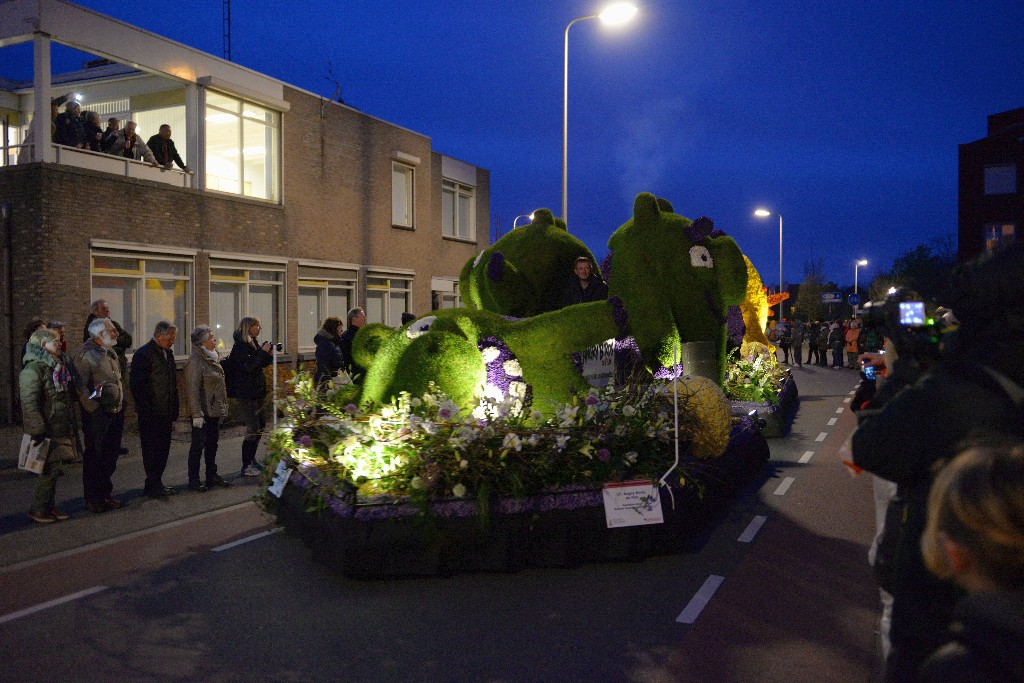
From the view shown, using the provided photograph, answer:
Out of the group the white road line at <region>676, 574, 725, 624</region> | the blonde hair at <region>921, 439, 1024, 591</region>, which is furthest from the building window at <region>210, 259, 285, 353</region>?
the blonde hair at <region>921, 439, 1024, 591</region>

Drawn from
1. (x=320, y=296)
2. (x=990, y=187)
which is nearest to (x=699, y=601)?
(x=320, y=296)

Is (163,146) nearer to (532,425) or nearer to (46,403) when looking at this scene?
(46,403)

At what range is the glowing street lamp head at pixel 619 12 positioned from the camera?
13.7 metres

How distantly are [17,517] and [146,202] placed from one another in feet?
26.9

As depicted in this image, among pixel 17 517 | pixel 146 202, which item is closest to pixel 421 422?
pixel 17 517

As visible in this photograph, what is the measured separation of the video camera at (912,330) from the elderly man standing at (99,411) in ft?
23.9

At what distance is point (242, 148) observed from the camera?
57.4ft

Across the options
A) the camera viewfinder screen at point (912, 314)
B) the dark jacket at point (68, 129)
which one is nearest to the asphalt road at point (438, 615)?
the camera viewfinder screen at point (912, 314)

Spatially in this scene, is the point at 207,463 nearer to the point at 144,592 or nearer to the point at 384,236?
the point at 144,592

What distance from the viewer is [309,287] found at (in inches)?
766

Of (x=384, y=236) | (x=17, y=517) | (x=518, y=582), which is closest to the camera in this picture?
(x=518, y=582)

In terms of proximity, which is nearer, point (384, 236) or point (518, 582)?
point (518, 582)

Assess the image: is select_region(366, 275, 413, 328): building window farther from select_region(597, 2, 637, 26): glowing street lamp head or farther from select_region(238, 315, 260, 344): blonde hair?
select_region(238, 315, 260, 344): blonde hair

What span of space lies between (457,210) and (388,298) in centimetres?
530
